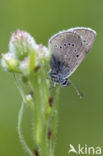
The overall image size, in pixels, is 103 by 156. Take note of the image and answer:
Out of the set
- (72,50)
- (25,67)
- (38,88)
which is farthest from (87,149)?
(25,67)

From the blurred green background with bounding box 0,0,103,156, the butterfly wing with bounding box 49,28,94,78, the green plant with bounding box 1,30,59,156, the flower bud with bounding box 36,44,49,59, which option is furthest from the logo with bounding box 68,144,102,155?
the flower bud with bounding box 36,44,49,59

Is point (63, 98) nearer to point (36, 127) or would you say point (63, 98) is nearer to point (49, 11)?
point (49, 11)

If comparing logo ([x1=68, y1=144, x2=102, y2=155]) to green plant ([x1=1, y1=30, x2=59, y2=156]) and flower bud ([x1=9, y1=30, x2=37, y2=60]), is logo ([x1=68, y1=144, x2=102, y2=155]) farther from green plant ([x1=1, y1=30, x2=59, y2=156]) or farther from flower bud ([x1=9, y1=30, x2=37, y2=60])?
flower bud ([x1=9, y1=30, x2=37, y2=60])

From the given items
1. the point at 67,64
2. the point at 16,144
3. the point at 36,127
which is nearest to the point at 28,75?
the point at 36,127

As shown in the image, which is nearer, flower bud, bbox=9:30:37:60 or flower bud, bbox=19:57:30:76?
flower bud, bbox=19:57:30:76

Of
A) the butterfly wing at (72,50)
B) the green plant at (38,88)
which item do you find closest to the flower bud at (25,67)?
the green plant at (38,88)

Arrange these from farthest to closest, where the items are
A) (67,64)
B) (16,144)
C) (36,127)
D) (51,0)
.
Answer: (51,0)
(16,144)
(67,64)
(36,127)
